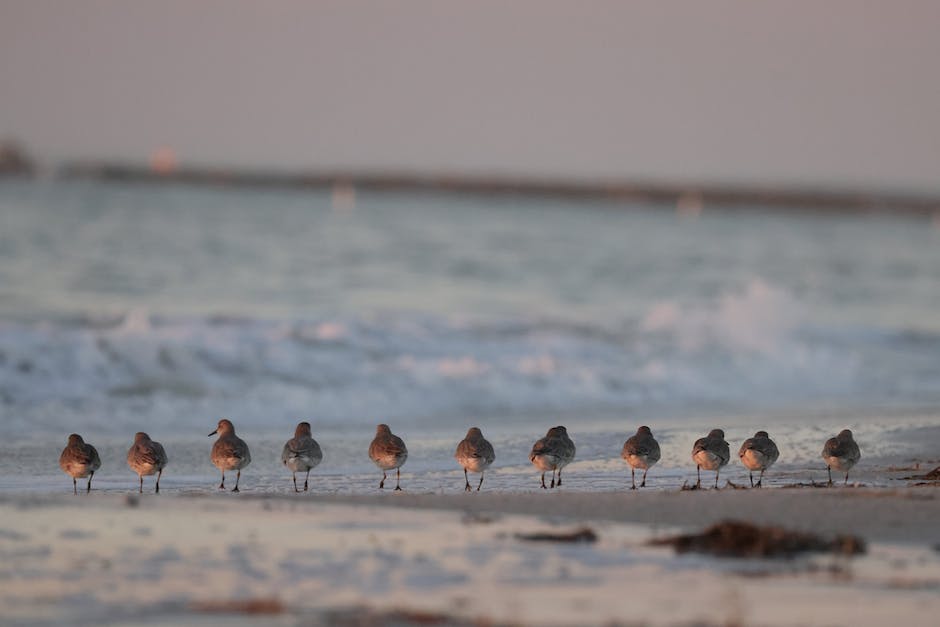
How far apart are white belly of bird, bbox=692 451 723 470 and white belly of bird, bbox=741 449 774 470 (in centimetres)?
21

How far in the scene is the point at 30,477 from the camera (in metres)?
12.5

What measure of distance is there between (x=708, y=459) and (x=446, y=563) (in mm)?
4348

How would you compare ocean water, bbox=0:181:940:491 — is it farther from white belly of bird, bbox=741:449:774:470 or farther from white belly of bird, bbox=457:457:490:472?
white belly of bird, bbox=741:449:774:470

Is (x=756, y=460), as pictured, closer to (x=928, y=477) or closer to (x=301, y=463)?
(x=928, y=477)

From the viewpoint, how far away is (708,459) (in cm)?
1233

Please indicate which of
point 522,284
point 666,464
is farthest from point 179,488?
point 522,284

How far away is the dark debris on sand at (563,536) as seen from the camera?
29.8ft

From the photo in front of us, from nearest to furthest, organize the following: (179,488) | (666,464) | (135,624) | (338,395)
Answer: (135,624), (179,488), (666,464), (338,395)

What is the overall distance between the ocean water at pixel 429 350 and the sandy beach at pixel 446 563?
7.14ft

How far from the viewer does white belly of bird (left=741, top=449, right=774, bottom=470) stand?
39.8ft

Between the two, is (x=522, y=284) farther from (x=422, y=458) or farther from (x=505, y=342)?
(x=422, y=458)

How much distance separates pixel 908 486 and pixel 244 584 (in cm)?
553

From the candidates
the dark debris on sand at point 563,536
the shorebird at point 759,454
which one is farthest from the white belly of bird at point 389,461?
the dark debris on sand at point 563,536

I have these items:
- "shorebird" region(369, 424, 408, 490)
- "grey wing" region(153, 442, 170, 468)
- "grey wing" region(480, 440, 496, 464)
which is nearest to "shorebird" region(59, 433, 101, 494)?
"grey wing" region(153, 442, 170, 468)
